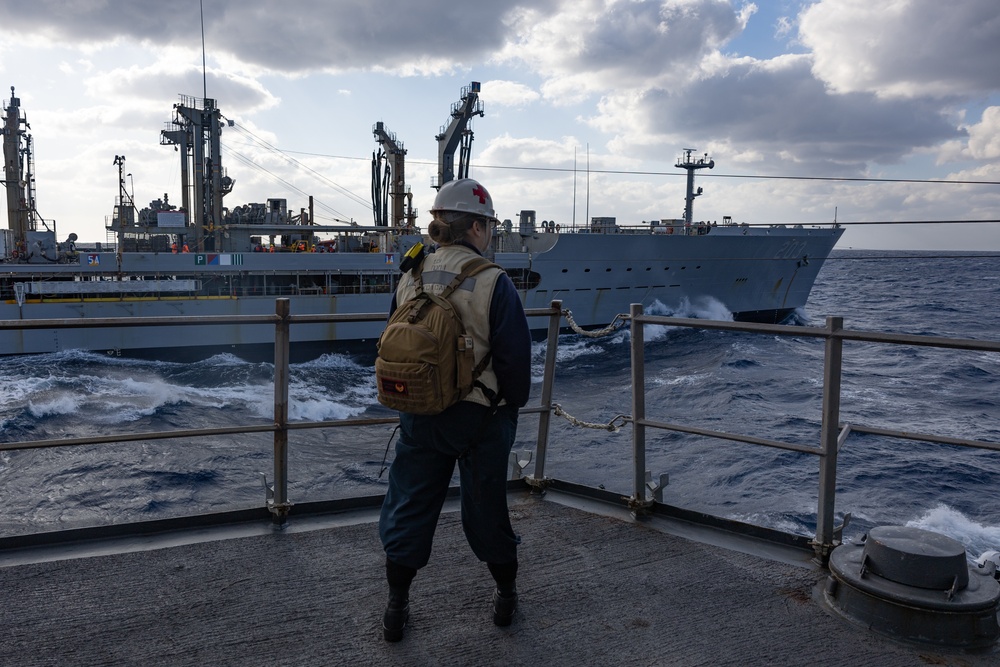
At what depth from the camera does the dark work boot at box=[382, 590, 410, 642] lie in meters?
2.30

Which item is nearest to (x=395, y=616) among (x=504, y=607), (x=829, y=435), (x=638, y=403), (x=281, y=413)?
(x=504, y=607)

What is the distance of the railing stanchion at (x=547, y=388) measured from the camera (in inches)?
129

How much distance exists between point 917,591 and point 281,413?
2.60m

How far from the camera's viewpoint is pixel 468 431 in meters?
2.22

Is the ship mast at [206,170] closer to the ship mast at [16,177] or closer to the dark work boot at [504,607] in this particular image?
the ship mast at [16,177]

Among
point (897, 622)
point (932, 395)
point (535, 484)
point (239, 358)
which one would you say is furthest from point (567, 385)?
point (897, 622)

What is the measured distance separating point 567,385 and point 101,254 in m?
16.0

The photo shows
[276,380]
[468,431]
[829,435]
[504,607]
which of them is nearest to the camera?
[468,431]

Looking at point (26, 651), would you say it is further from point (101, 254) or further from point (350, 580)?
point (101, 254)

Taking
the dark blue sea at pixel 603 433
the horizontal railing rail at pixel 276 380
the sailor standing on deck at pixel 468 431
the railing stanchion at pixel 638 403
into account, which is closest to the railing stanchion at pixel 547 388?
the horizontal railing rail at pixel 276 380

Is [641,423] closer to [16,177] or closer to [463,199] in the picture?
[463,199]

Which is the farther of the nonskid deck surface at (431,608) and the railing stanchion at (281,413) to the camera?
the railing stanchion at (281,413)

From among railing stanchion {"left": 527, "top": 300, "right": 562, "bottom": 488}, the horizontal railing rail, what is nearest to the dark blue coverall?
the horizontal railing rail

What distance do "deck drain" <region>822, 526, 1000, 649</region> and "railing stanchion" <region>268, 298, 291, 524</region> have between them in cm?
228
